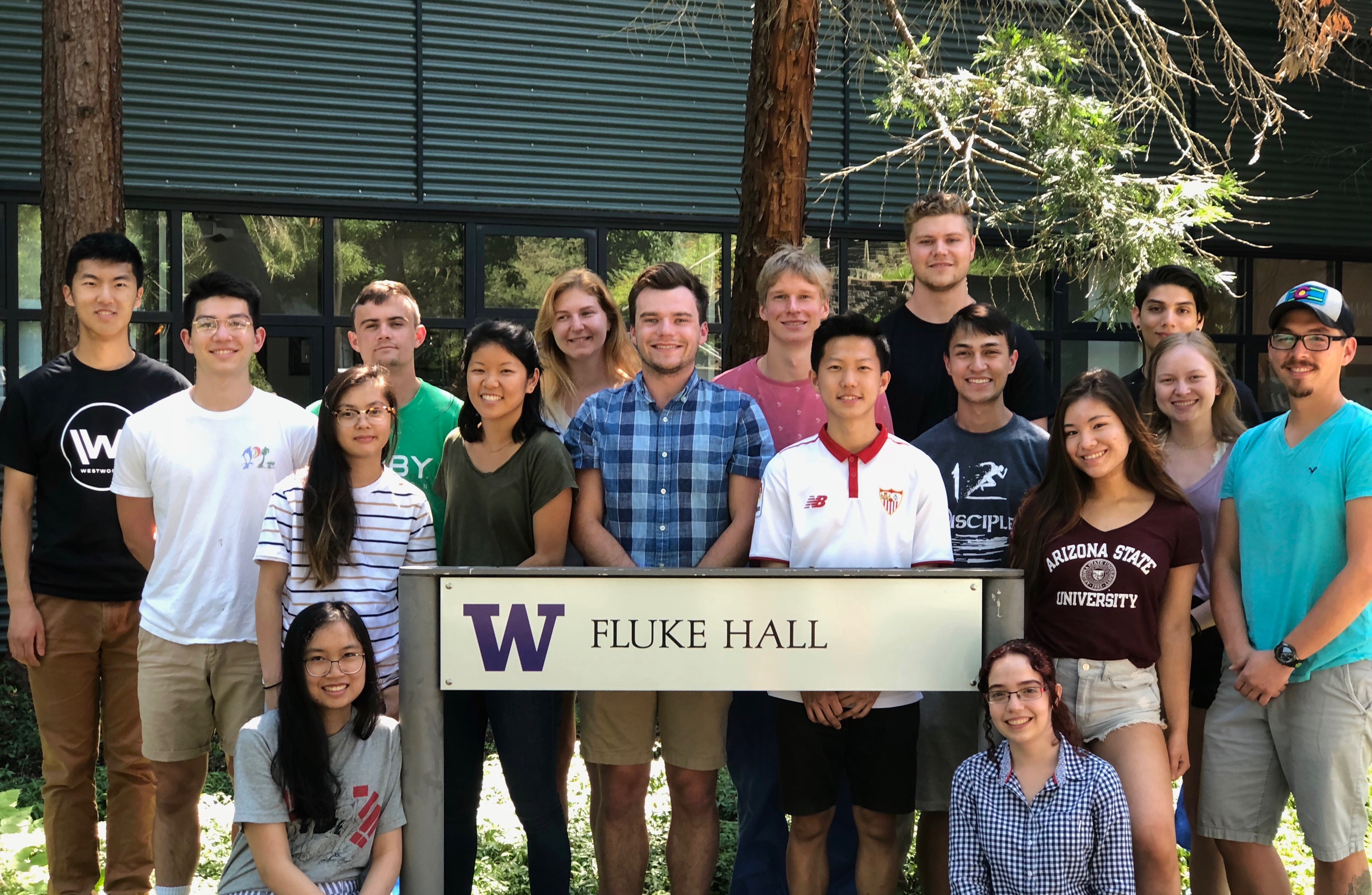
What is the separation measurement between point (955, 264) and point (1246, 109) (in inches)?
338

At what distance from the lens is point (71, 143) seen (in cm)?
644

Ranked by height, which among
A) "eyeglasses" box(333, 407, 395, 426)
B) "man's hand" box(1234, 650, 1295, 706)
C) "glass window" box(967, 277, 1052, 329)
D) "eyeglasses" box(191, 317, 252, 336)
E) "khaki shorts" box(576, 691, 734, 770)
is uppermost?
"glass window" box(967, 277, 1052, 329)

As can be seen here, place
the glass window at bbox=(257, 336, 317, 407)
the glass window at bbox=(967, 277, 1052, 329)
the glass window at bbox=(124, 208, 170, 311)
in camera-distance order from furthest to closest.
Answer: the glass window at bbox=(967, 277, 1052, 329)
the glass window at bbox=(257, 336, 317, 407)
the glass window at bbox=(124, 208, 170, 311)

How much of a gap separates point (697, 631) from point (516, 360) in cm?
116

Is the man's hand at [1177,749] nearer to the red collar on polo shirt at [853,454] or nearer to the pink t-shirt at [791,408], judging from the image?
the red collar on polo shirt at [853,454]

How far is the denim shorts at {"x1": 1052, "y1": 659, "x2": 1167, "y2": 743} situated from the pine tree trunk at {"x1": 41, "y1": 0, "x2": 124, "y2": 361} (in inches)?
219

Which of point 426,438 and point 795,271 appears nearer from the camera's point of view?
point 795,271

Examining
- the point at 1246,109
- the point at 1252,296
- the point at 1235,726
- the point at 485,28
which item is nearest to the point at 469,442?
the point at 1235,726

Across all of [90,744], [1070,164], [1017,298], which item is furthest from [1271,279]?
[90,744]

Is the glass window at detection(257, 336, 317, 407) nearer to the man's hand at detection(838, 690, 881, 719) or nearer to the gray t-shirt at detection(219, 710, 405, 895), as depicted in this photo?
the gray t-shirt at detection(219, 710, 405, 895)

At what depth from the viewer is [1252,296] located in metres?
11.0

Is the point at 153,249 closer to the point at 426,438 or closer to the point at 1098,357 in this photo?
the point at 426,438

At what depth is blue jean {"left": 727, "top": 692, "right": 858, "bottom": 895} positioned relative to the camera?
386 cm

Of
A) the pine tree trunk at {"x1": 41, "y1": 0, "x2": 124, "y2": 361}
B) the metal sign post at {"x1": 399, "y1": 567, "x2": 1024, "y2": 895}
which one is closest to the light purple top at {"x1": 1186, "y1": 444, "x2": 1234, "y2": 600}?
the metal sign post at {"x1": 399, "y1": 567, "x2": 1024, "y2": 895}
